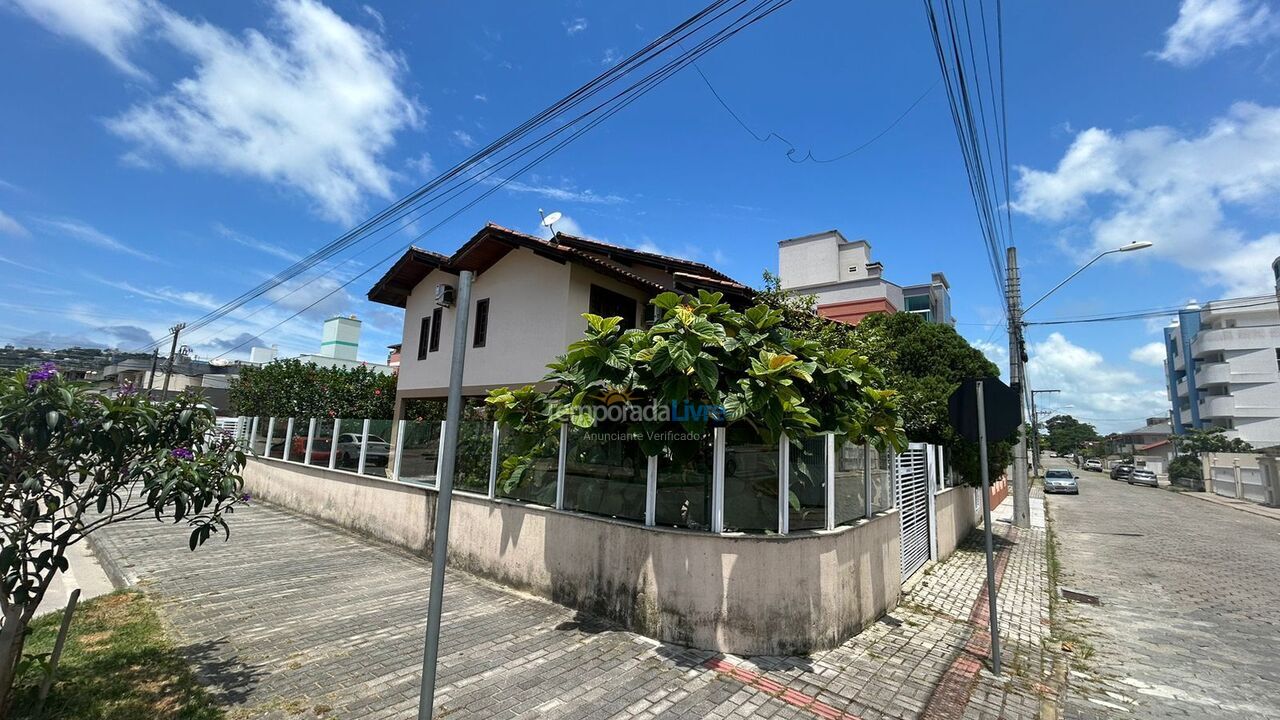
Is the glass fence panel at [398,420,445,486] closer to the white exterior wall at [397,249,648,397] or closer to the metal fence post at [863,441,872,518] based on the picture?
the white exterior wall at [397,249,648,397]

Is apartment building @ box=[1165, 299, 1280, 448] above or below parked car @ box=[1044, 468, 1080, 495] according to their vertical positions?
above

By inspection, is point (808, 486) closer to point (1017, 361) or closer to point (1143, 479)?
point (1017, 361)

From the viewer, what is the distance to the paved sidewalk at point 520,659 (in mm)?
3896

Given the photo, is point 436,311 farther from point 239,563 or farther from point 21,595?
point 21,595

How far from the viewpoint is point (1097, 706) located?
14.4ft

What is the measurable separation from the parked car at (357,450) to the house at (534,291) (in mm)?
2112

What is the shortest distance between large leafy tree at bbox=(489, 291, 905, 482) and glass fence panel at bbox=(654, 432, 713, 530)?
4cm

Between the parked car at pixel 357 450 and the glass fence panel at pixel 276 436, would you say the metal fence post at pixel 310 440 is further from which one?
the glass fence panel at pixel 276 436

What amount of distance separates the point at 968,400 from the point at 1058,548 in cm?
965

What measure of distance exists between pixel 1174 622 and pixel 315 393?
934 inches

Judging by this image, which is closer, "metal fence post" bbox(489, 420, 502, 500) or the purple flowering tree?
the purple flowering tree

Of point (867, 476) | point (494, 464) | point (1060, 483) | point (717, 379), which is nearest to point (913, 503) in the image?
point (867, 476)

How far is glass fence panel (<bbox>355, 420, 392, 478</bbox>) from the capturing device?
381 inches

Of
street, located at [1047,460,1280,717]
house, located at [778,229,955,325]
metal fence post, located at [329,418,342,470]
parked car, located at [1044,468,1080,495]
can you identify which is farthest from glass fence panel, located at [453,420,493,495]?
parked car, located at [1044,468,1080,495]
